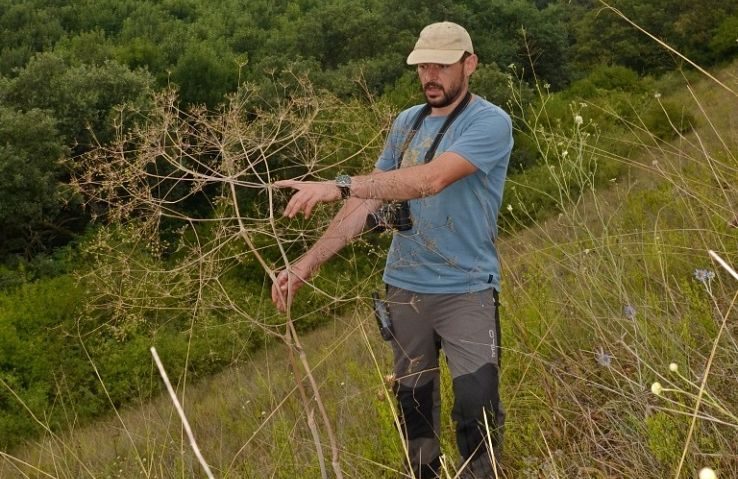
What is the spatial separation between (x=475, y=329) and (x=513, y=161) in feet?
74.3

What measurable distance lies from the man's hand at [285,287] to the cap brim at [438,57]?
0.95 meters

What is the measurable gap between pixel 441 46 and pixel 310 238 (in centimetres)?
115

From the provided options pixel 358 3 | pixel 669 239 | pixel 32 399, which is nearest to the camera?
pixel 669 239

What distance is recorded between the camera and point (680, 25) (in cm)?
3303

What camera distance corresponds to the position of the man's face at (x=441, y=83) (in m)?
2.95

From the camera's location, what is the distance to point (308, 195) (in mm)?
2039

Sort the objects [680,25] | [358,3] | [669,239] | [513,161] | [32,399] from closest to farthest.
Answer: [669,239] → [32,399] → [513,161] → [680,25] → [358,3]

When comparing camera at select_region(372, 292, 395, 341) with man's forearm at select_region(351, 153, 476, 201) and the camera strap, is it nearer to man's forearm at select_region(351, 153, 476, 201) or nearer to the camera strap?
the camera strap

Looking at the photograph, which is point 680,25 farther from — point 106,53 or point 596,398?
point 596,398

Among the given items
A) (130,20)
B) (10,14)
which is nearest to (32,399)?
(10,14)

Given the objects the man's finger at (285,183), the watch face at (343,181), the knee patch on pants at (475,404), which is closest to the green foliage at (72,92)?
the knee patch on pants at (475,404)

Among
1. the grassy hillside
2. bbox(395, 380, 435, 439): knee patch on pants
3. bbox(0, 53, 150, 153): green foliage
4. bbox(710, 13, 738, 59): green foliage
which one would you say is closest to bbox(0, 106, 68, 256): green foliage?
bbox(0, 53, 150, 153): green foliage

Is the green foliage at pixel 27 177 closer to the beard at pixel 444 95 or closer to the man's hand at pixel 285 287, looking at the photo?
the beard at pixel 444 95

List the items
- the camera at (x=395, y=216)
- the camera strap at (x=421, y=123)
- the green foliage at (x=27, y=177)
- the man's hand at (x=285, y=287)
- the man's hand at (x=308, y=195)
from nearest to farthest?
the man's hand at (x=285, y=287) < the man's hand at (x=308, y=195) < the camera at (x=395, y=216) < the camera strap at (x=421, y=123) < the green foliage at (x=27, y=177)
